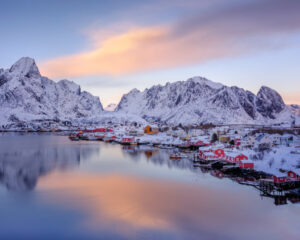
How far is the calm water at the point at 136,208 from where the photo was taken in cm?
1420

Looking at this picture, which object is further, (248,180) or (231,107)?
(231,107)

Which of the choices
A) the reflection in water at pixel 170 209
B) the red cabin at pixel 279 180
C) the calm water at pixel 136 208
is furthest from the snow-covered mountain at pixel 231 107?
the red cabin at pixel 279 180

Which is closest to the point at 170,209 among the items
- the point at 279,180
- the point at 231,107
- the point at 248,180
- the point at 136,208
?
the point at 136,208

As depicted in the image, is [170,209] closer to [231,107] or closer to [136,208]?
[136,208]

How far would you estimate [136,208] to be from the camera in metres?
17.8

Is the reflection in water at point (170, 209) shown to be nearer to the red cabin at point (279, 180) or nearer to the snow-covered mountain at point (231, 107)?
the red cabin at point (279, 180)

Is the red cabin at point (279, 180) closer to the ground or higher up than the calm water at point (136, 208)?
higher up

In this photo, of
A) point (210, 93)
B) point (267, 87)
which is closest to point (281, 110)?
point (267, 87)

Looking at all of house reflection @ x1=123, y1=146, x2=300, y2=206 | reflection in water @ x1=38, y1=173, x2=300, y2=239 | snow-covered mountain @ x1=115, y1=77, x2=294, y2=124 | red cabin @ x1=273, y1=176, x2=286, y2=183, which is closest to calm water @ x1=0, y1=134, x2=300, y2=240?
reflection in water @ x1=38, y1=173, x2=300, y2=239

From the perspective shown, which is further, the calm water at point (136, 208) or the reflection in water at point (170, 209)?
the reflection in water at point (170, 209)

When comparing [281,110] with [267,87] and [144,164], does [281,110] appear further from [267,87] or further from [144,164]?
[144,164]

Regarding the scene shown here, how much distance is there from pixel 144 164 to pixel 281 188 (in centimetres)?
1704

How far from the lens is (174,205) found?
18.3 meters

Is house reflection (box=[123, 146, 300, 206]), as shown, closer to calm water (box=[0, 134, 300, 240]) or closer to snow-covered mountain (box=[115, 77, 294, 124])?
calm water (box=[0, 134, 300, 240])
